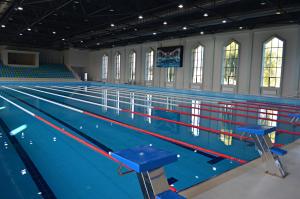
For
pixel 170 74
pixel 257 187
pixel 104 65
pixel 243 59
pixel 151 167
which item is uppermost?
pixel 104 65

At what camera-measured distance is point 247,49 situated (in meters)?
15.7

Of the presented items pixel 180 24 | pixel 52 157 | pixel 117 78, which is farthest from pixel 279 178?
pixel 117 78

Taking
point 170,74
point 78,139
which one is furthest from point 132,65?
point 78,139

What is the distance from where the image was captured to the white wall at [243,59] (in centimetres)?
1362

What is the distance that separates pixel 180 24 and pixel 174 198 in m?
13.8

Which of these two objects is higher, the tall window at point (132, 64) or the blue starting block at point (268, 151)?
the tall window at point (132, 64)

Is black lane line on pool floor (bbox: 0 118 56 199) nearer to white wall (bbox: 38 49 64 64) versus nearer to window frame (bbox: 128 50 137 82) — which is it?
window frame (bbox: 128 50 137 82)

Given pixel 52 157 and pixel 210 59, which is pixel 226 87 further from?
pixel 52 157

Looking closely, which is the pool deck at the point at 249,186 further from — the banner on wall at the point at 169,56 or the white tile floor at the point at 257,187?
the banner on wall at the point at 169,56

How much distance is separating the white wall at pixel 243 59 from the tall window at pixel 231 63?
12.7 inches

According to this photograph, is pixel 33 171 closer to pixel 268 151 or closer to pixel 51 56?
pixel 268 151

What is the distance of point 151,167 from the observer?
1.67 m

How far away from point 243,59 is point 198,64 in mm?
3746

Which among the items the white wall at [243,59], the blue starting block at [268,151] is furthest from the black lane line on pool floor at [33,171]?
the white wall at [243,59]
